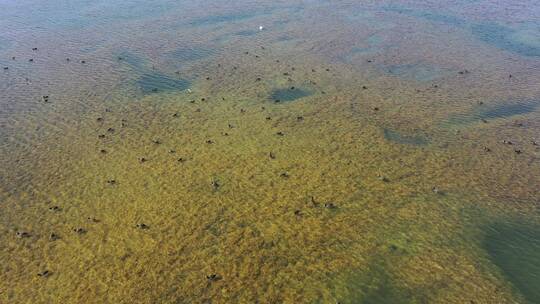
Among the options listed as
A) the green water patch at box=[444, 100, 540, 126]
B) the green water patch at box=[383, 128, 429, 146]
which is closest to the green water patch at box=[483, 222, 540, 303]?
the green water patch at box=[383, 128, 429, 146]

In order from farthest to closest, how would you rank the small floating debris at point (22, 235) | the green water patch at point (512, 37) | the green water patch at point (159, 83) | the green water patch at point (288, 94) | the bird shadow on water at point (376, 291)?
the green water patch at point (512, 37) < the green water patch at point (159, 83) < the green water patch at point (288, 94) < the small floating debris at point (22, 235) < the bird shadow on water at point (376, 291)

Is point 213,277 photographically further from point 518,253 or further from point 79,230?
point 518,253

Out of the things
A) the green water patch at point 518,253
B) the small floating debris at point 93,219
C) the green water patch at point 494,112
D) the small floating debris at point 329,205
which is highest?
the green water patch at point 494,112

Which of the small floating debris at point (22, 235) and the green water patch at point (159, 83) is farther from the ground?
the green water patch at point (159, 83)

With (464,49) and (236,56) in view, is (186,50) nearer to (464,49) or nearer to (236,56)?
(236,56)

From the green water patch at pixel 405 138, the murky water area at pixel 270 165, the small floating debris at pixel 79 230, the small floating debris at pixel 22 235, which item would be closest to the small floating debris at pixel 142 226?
the murky water area at pixel 270 165

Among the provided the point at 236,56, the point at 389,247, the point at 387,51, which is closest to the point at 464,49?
the point at 387,51

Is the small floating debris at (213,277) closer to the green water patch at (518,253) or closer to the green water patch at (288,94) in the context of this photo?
the green water patch at (518,253)

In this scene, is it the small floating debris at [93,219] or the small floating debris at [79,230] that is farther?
the small floating debris at [93,219]

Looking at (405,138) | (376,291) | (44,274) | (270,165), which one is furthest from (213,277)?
(405,138)
